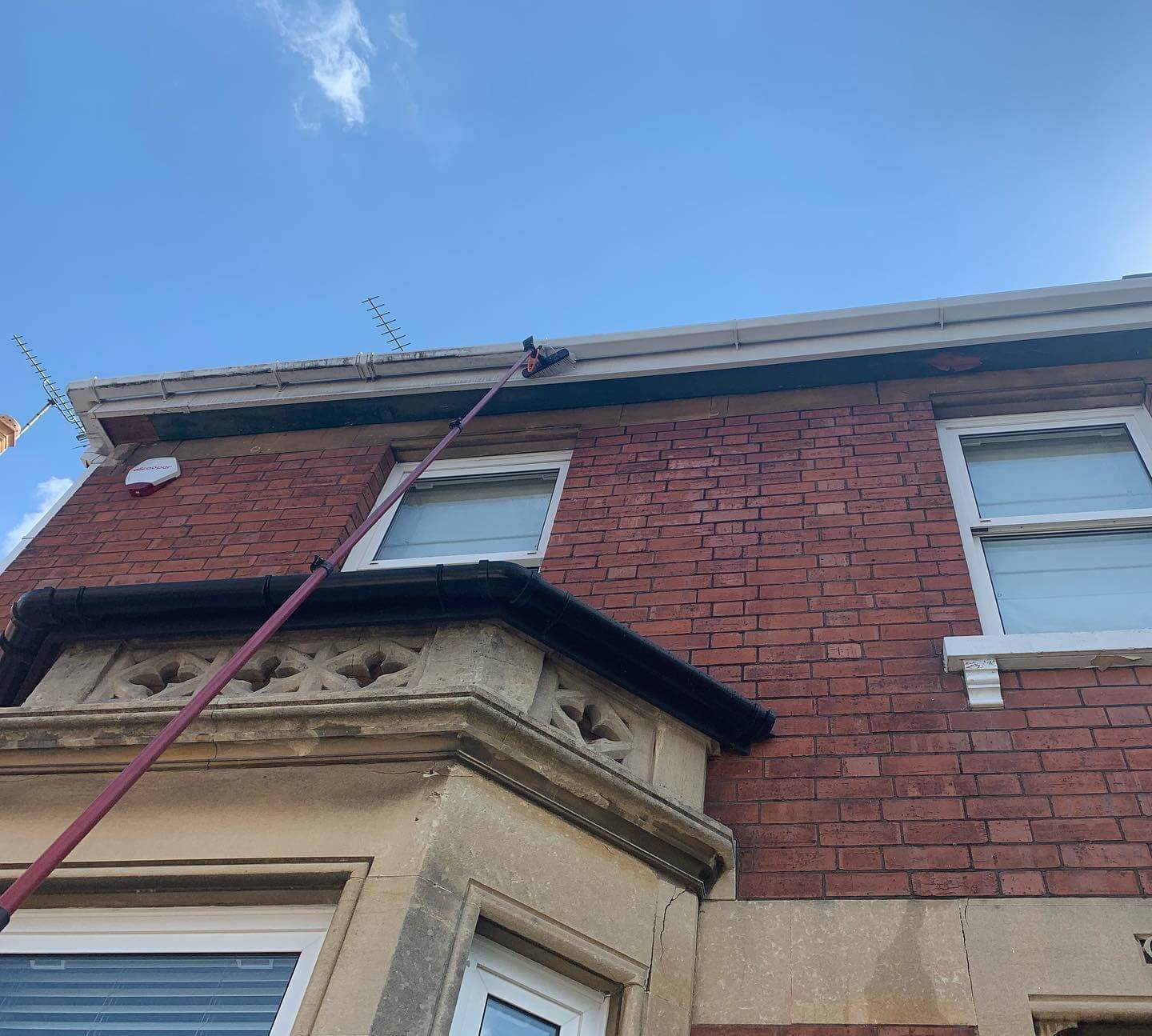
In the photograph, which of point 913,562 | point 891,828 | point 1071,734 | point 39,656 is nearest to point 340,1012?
point 891,828

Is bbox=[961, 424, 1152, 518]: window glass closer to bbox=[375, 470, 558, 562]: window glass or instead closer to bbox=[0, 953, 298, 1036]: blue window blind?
bbox=[375, 470, 558, 562]: window glass

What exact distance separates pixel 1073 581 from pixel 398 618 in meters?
3.33

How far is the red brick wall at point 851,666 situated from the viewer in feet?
13.4

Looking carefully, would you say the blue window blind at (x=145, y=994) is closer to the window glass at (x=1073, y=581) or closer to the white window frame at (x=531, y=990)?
the white window frame at (x=531, y=990)

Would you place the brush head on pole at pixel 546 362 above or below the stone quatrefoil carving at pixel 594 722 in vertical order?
above

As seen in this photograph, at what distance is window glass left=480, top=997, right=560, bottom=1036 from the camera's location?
3479 millimetres

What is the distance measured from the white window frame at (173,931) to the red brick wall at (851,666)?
1608 millimetres

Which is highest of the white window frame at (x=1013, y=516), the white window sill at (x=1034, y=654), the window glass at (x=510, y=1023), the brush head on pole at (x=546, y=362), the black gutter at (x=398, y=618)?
the brush head on pole at (x=546, y=362)

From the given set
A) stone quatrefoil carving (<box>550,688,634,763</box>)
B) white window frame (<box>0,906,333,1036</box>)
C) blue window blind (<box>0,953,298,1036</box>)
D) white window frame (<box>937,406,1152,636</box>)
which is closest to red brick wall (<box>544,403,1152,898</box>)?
white window frame (<box>937,406,1152,636</box>)

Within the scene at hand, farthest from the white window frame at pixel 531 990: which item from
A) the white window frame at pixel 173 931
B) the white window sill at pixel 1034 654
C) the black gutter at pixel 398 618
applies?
the white window sill at pixel 1034 654

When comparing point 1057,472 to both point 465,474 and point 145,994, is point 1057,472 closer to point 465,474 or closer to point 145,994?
point 465,474

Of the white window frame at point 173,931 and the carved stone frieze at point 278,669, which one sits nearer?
the white window frame at point 173,931

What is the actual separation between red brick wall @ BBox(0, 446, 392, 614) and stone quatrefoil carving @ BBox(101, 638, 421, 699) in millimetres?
1695

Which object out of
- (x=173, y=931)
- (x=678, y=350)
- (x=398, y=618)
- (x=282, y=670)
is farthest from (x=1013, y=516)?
(x=173, y=931)
